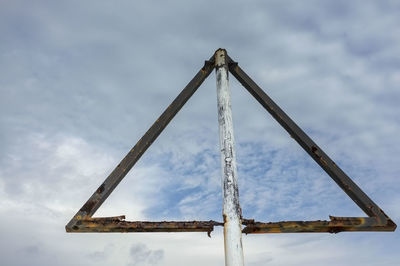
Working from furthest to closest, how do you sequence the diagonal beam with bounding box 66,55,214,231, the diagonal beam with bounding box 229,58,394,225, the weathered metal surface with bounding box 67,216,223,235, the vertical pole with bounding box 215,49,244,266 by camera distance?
the diagonal beam with bounding box 229,58,394,225, the diagonal beam with bounding box 66,55,214,231, the weathered metal surface with bounding box 67,216,223,235, the vertical pole with bounding box 215,49,244,266

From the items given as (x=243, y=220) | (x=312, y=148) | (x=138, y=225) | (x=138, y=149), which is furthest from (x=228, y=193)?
(x=312, y=148)

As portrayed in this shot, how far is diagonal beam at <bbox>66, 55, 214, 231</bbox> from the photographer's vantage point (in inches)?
170

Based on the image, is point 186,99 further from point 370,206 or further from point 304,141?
point 370,206

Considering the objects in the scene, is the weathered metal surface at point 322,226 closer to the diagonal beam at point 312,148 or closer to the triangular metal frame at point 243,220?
the triangular metal frame at point 243,220

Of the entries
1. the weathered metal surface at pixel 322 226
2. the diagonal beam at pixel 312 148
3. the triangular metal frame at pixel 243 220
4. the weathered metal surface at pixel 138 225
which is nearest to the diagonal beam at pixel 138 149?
the triangular metal frame at pixel 243 220

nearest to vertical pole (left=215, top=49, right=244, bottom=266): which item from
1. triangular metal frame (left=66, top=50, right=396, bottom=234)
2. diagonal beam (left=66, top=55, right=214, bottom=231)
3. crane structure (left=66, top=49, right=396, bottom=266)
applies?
crane structure (left=66, top=49, right=396, bottom=266)

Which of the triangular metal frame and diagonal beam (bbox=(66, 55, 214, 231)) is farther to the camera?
diagonal beam (bbox=(66, 55, 214, 231))

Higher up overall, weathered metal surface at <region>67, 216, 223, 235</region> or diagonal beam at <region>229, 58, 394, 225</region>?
diagonal beam at <region>229, 58, 394, 225</region>

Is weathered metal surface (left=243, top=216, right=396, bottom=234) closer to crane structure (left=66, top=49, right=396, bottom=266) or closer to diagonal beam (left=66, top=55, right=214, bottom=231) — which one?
crane structure (left=66, top=49, right=396, bottom=266)

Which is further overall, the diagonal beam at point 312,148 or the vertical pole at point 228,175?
the diagonal beam at point 312,148

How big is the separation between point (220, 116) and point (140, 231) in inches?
72.2

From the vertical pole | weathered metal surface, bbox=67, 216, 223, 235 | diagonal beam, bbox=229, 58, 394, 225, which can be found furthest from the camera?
diagonal beam, bbox=229, 58, 394, 225

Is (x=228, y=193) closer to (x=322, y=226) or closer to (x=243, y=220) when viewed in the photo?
(x=243, y=220)

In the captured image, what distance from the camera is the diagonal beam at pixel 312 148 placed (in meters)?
4.56
